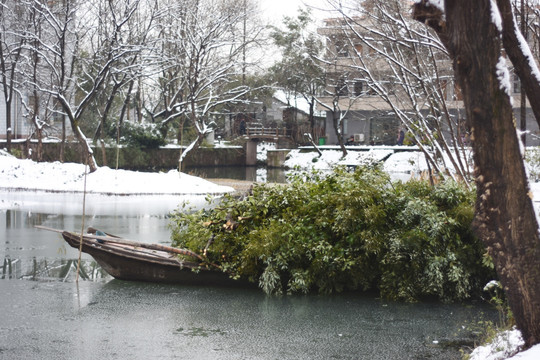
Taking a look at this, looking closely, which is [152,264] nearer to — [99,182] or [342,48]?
[342,48]

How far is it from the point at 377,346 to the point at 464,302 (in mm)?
2569

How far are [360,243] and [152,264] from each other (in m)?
3.06

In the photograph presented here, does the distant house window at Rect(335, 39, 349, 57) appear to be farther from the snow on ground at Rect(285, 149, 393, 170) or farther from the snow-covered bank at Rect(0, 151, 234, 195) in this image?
the snow on ground at Rect(285, 149, 393, 170)

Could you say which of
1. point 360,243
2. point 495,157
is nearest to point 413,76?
point 360,243

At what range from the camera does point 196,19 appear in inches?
1398

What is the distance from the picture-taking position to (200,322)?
339 inches

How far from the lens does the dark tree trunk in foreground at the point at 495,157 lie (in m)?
5.27

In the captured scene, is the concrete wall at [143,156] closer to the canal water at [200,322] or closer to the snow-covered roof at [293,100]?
the snow-covered roof at [293,100]

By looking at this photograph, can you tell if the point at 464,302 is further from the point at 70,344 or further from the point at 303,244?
the point at 70,344

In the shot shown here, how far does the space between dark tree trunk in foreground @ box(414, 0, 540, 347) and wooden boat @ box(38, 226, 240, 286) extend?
5.40 meters

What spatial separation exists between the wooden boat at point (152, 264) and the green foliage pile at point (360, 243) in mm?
234

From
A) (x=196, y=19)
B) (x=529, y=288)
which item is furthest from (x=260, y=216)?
(x=196, y=19)

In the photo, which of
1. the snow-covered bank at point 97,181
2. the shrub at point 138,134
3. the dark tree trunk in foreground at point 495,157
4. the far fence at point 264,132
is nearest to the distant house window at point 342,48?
the snow-covered bank at point 97,181

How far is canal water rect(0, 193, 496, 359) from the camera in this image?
24.5 feet
